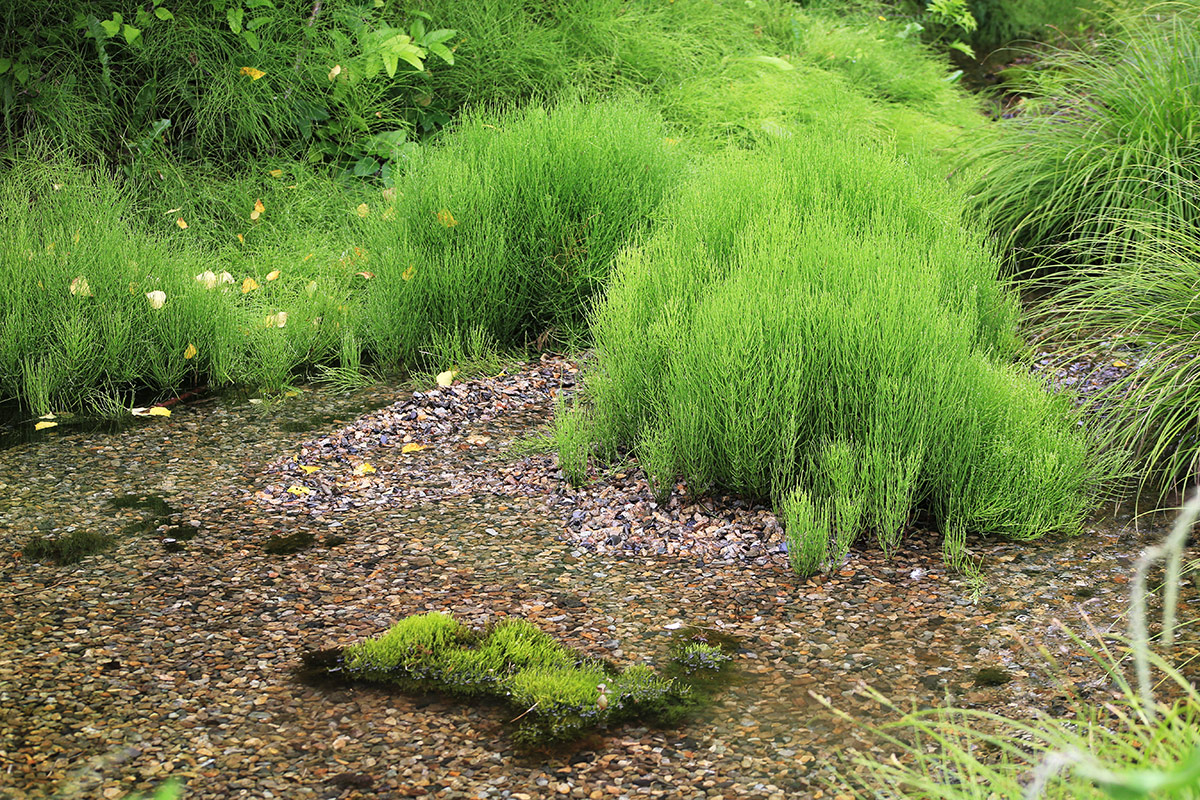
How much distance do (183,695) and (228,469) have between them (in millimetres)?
1606

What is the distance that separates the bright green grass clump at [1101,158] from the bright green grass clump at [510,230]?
193 centimetres

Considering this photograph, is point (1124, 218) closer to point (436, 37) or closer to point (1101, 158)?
point (1101, 158)

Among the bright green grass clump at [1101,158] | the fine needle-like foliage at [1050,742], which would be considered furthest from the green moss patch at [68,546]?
the bright green grass clump at [1101,158]

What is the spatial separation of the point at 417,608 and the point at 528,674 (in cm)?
57

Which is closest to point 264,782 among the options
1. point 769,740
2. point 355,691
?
point 355,691

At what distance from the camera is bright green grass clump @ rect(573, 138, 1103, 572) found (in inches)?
134

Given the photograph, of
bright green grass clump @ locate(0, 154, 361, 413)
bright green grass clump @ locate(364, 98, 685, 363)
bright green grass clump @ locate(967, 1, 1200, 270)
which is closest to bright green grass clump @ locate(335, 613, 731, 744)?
bright green grass clump @ locate(364, 98, 685, 363)

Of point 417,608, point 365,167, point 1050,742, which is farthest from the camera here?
point 365,167

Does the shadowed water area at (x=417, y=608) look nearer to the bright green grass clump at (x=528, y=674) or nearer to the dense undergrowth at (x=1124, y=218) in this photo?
the bright green grass clump at (x=528, y=674)

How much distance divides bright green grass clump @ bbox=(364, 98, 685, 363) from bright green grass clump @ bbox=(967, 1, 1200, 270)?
6.32 ft

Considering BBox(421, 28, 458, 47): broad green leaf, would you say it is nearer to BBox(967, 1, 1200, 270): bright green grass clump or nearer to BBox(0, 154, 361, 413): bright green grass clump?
BBox(0, 154, 361, 413): bright green grass clump

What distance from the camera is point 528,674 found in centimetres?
271

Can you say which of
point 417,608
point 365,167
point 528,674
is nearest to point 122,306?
point 365,167

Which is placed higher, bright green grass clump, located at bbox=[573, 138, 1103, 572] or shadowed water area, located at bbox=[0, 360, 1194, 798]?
bright green grass clump, located at bbox=[573, 138, 1103, 572]
